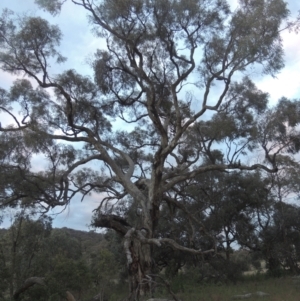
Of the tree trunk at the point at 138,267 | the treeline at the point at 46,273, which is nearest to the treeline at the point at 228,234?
the treeline at the point at 46,273

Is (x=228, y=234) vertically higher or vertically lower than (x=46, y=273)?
higher

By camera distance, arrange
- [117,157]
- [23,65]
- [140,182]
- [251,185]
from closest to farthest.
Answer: [23,65] → [140,182] → [117,157] → [251,185]

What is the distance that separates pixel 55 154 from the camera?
1559 cm

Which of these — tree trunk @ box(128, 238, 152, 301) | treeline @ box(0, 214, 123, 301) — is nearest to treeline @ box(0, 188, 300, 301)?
treeline @ box(0, 214, 123, 301)

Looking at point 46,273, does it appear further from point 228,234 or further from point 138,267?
point 228,234

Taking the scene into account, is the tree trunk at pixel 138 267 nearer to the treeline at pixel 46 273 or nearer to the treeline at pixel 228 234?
the treeline at pixel 46 273

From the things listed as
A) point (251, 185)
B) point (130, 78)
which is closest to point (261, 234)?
point (251, 185)

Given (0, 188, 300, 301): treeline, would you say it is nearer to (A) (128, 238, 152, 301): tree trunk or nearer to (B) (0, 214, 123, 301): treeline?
(B) (0, 214, 123, 301): treeline

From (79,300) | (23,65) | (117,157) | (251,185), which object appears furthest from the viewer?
(251,185)

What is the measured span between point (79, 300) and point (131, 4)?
386 inches

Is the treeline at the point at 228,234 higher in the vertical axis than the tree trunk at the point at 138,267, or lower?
higher

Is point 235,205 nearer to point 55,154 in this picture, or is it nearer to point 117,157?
point 117,157

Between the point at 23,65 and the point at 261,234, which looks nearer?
the point at 23,65

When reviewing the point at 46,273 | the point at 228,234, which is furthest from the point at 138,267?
the point at 228,234
